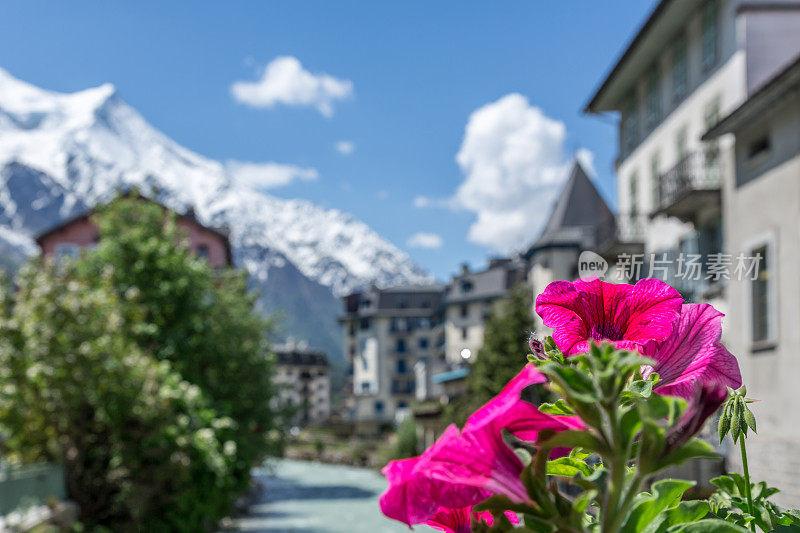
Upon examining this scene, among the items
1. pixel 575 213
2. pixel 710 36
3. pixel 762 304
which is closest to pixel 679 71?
pixel 710 36

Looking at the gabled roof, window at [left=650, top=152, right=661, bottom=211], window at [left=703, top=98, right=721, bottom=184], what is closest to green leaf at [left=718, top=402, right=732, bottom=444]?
window at [left=703, top=98, right=721, bottom=184]

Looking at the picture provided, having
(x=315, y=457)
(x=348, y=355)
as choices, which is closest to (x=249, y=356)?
(x=315, y=457)

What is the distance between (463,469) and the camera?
21.8 inches

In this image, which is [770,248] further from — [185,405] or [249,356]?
[249,356]

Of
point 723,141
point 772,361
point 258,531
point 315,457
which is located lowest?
Answer: point 315,457

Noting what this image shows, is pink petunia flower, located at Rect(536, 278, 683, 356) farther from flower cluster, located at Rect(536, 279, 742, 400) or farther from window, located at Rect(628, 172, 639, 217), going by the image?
window, located at Rect(628, 172, 639, 217)

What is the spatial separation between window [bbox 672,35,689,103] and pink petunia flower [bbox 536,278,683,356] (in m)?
18.5

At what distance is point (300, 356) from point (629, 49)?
94998 millimetres

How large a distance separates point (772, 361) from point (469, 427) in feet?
42.7

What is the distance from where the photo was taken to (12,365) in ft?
39.9

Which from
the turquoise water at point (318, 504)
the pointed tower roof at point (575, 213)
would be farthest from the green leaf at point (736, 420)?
the pointed tower roof at point (575, 213)

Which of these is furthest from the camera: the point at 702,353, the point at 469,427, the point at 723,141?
the point at 723,141

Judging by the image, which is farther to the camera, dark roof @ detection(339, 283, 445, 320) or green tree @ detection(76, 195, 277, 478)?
dark roof @ detection(339, 283, 445, 320)

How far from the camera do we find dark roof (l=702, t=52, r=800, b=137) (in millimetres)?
11250
